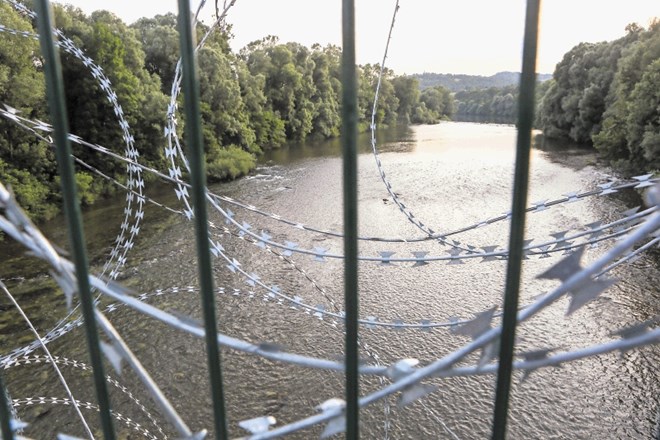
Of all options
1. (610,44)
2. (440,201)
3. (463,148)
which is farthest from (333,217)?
(610,44)

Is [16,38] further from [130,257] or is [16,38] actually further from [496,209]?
[496,209]

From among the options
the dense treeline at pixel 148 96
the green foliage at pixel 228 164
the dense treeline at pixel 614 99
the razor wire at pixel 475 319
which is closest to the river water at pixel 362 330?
the razor wire at pixel 475 319

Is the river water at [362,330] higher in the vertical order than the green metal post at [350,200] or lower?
lower

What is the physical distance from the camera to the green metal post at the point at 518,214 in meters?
0.78

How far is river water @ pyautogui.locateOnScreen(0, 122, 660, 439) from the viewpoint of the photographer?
6539 millimetres

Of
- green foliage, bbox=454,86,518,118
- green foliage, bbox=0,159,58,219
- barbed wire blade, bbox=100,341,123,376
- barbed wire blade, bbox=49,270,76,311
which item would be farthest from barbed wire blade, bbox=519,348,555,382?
green foliage, bbox=454,86,518,118

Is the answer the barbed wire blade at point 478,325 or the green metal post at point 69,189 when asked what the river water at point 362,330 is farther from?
the green metal post at point 69,189

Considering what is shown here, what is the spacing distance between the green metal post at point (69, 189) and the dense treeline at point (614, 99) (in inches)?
718

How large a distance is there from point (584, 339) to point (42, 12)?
9138 mm

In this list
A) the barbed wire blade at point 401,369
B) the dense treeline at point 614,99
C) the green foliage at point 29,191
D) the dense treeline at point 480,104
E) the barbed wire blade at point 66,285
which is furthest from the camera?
the dense treeline at point 480,104

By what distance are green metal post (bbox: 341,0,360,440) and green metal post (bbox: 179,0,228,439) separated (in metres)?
0.24

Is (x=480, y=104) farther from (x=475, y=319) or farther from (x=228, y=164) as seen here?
(x=475, y=319)

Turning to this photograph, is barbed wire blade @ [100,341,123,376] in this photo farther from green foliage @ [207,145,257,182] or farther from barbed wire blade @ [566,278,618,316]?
green foliage @ [207,145,257,182]

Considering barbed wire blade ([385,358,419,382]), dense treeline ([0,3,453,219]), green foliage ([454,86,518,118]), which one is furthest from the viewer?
green foliage ([454,86,518,118])
